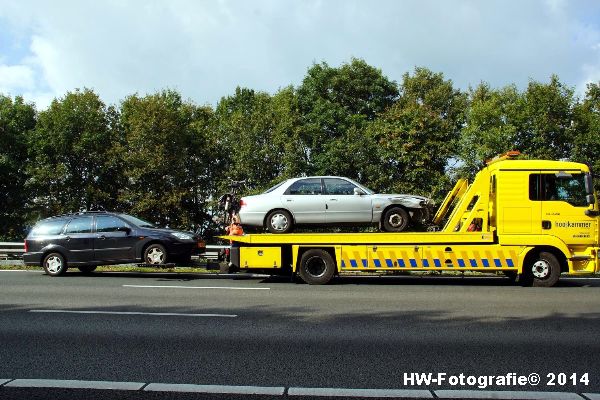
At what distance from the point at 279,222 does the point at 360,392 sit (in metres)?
8.23

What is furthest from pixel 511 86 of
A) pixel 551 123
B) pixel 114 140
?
pixel 114 140

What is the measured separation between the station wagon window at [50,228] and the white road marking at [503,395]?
41.1 feet

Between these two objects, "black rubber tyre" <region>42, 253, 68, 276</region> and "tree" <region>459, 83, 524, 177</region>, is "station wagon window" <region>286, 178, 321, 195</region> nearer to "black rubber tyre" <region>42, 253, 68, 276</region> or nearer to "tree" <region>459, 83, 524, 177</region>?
"black rubber tyre" <region>42, 253, 68, 276</region>

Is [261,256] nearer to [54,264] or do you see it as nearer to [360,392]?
[54,264]

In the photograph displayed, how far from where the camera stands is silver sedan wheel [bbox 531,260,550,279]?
12164 mm

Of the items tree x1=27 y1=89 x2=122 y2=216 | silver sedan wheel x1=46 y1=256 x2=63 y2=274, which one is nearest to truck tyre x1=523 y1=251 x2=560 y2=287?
silver sedan wheel x1=46 y1=256 x2=63 y2=274

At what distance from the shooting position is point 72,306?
9133 millimetres

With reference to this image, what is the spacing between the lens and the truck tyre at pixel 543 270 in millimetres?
12125

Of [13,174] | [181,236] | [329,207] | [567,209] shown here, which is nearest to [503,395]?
[329,207]

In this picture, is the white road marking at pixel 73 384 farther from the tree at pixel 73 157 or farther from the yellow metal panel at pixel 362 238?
the tree at pixel 73 157

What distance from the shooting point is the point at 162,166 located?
27500mm

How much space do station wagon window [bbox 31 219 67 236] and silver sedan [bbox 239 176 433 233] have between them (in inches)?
213

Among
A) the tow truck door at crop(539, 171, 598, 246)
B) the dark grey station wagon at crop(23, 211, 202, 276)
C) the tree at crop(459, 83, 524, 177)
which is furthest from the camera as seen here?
the tree at crop(459, 83, 524, 177)

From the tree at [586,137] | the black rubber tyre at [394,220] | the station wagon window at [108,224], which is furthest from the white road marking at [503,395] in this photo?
the tree at [586,137]
